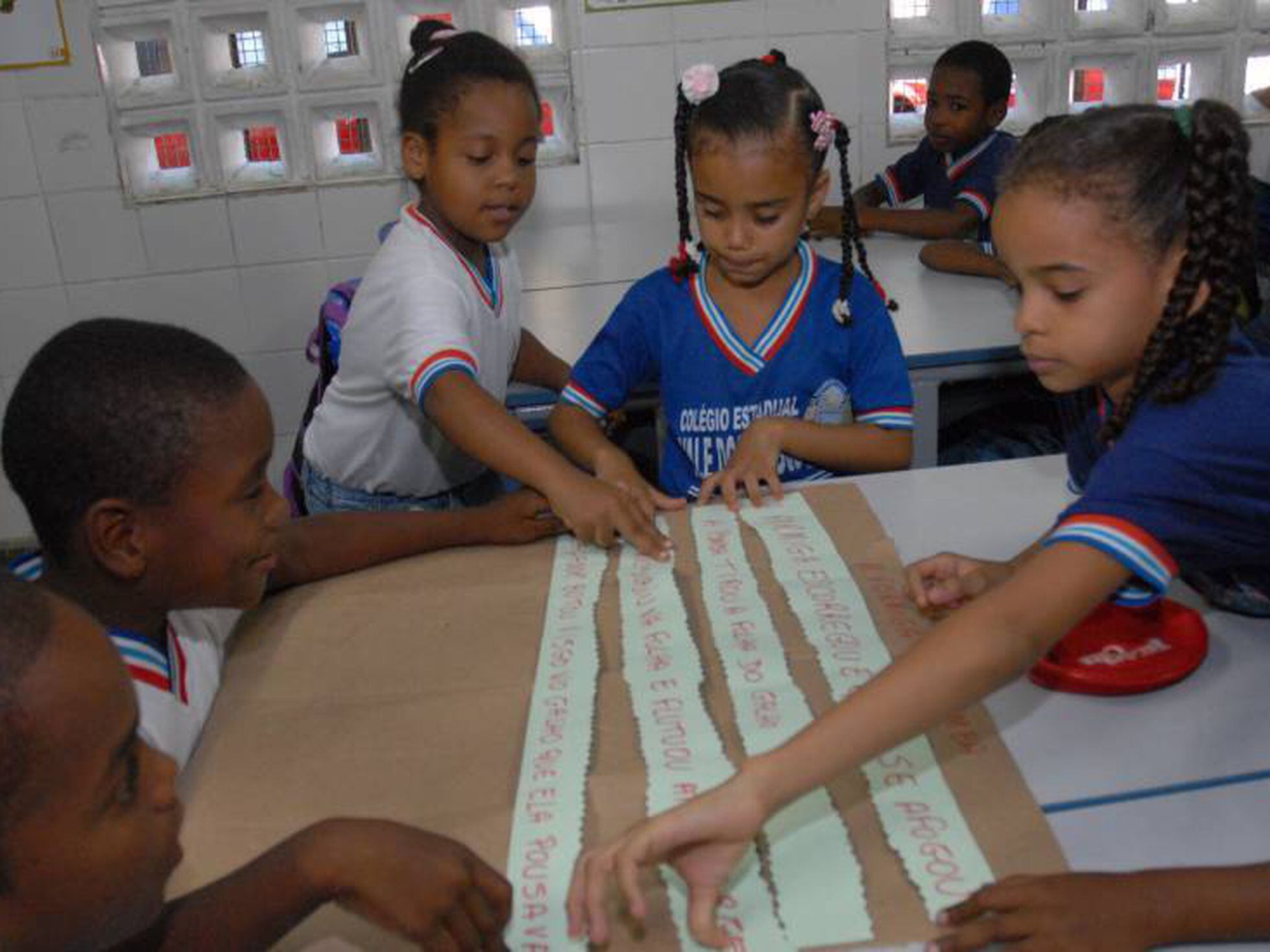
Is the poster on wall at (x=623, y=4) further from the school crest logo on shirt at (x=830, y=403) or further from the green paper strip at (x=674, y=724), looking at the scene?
the green paper strip at (x=674, y=724)

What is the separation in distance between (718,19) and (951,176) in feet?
2.22

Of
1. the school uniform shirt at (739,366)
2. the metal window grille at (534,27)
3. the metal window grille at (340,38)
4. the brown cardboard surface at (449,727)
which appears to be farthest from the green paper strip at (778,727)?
the metal window grille at (340,38)

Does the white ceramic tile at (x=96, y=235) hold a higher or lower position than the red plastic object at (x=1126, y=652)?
higher

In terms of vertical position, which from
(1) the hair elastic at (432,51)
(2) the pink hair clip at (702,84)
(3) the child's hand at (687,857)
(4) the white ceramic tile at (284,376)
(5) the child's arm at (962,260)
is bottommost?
(4) the white ceramic tile at (284,376)

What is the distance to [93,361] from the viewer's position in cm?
79

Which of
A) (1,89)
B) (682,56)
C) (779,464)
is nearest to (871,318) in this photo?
(779,464)

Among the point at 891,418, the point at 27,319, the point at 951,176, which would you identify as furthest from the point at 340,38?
the point at 891,418

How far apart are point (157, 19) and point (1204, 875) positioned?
2742 millimetres

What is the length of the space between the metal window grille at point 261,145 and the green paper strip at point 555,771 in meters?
2.16

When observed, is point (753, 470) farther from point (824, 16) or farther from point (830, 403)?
point (824, 16)

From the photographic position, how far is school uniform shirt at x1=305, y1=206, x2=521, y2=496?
1242mm

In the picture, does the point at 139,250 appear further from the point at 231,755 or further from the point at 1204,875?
the point at 1204,875

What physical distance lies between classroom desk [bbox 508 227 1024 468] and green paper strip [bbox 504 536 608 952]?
0.75 metres

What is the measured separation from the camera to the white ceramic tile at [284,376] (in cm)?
285
